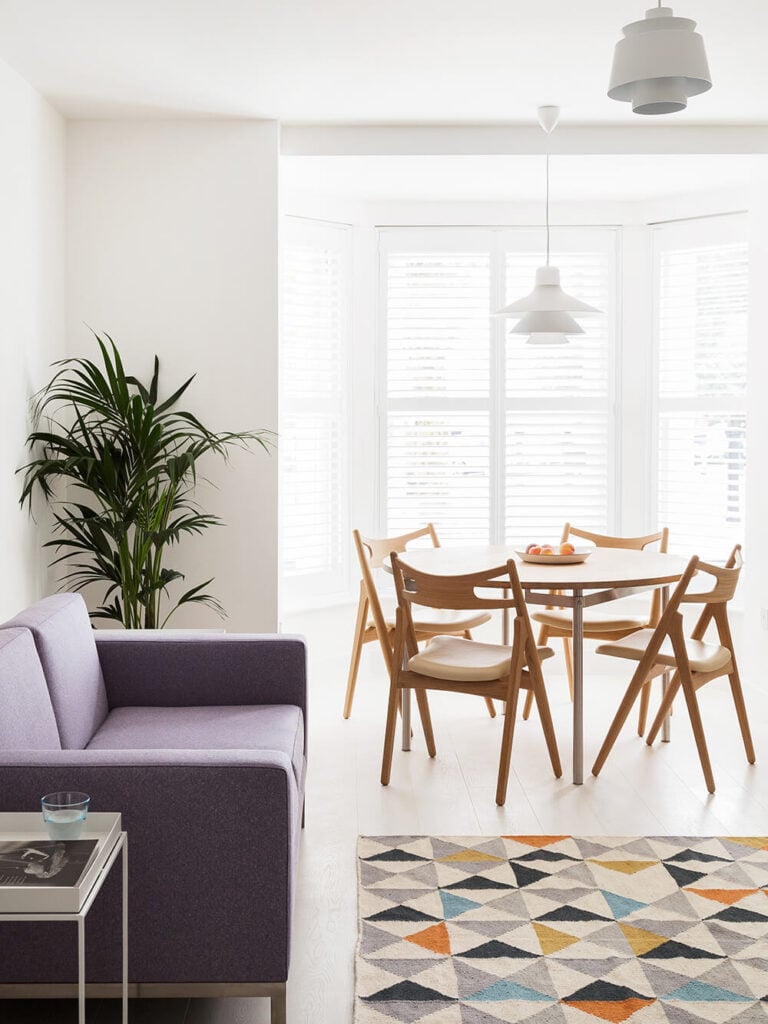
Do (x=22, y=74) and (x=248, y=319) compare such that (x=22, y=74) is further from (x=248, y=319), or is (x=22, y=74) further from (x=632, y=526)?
(x=632, y=526)

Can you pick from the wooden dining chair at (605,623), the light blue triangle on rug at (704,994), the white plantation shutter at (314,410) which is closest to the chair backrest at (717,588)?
the wooden dining chair at (605,623)

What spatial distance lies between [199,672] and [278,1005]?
1.33 meters

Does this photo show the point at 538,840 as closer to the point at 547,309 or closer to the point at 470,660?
the point at 470,660

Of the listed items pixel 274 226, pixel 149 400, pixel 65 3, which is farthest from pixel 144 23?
pixel 149 400

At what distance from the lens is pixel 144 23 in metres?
3.76

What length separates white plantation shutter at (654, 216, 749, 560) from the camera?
Answer: 5703 millimetres

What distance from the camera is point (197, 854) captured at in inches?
85.1

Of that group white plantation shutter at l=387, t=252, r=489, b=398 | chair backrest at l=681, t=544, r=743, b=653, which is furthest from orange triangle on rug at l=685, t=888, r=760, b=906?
white plantation shutter at l=387, t=252, r=489, b=398

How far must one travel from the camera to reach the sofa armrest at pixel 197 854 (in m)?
2.15

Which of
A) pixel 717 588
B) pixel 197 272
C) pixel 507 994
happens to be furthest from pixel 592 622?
pixel 507 994

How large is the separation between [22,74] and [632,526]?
12.8ft

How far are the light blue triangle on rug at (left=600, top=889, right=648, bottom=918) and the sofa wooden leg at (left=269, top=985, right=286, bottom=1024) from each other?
3.46 feet

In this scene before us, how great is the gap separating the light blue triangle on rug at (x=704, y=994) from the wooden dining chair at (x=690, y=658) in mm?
1440

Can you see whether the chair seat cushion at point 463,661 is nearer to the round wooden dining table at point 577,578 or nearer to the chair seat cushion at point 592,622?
the round wooden dining table at point 577,578
